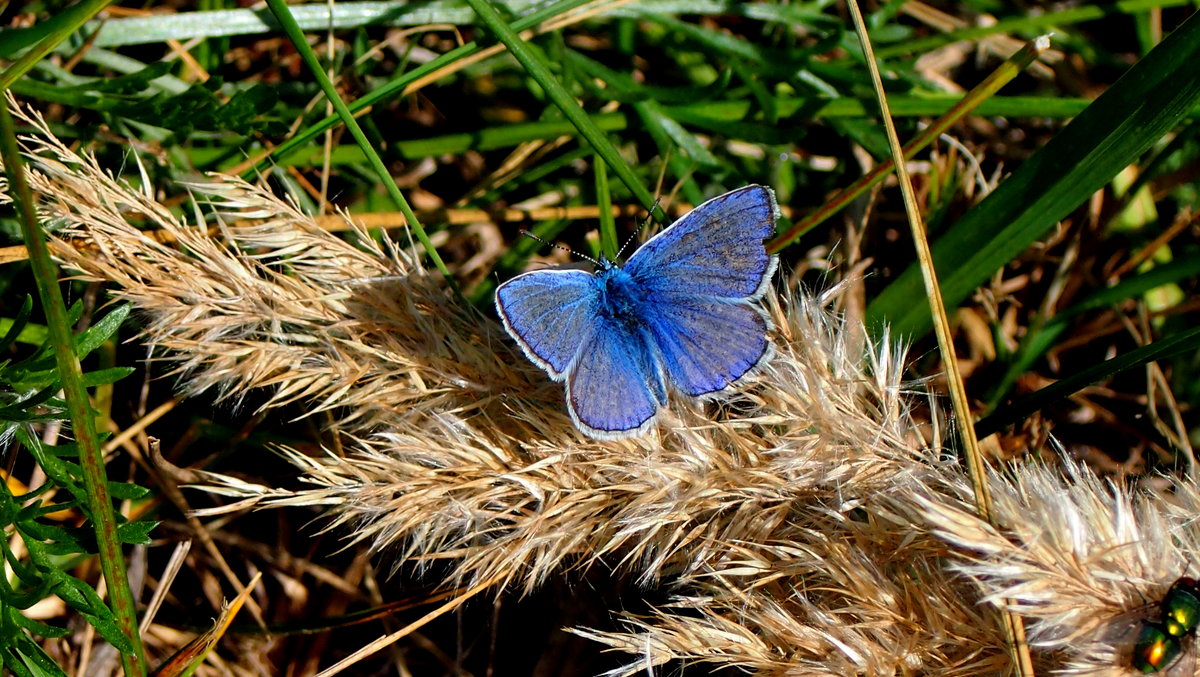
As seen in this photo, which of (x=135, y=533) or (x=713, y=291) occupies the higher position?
(x=713, y=291)

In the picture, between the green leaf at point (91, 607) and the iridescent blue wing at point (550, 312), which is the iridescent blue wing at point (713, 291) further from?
the green leaf at point (91, 607)

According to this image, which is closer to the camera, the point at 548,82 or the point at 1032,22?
the point at 548,82

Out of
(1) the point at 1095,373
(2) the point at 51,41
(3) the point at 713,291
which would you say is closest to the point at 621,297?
(3) the point at 713,291

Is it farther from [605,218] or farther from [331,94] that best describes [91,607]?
[605,218]

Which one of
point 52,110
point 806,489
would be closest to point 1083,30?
point 806,489

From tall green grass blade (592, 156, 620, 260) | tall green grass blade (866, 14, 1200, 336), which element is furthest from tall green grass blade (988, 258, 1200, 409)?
tall green grass blade (592, 156, 620, 260)

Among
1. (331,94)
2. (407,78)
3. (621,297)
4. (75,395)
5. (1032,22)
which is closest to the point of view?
(75,395)

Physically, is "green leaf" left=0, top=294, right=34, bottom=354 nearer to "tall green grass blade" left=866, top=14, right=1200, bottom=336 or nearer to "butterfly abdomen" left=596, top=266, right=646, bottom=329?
"butterfly abdomen" left=596, top=266, right=646, bottom=329

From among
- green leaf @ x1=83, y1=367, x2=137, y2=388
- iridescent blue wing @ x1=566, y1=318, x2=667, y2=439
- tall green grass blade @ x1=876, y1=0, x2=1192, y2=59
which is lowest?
iridescent blue wing @ x1=566, y1=318, x2=667, y2=439
